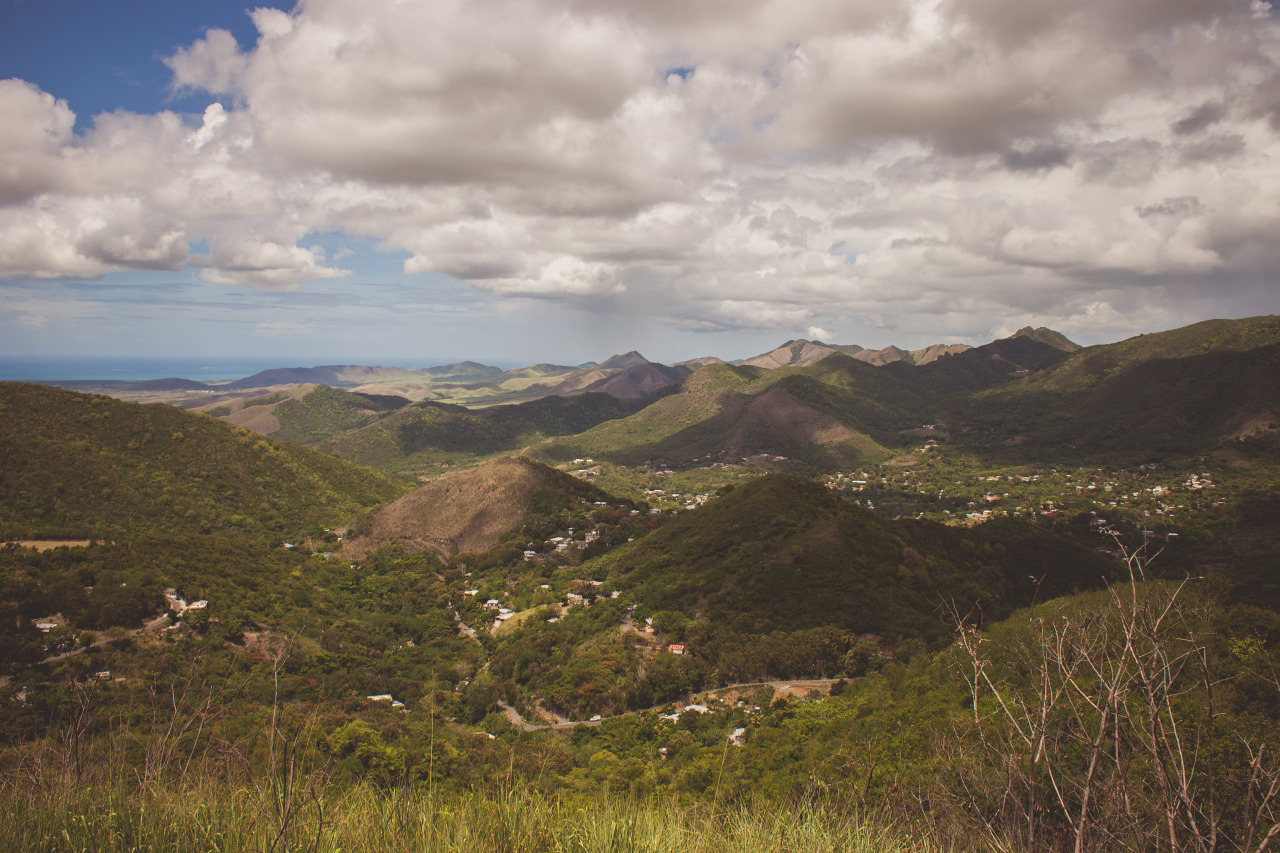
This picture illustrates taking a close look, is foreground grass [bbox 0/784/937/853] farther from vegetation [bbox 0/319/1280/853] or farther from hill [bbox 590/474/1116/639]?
hill [bbox 590/474/1116/639]

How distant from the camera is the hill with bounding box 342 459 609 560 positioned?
60.7 m

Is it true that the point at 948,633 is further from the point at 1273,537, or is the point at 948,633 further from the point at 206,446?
the point at 206,446

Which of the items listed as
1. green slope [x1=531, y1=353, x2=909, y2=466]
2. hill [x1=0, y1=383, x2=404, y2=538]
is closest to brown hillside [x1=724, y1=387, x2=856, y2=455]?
green slope [x1=531, y1=353, x2=909, y2=466]

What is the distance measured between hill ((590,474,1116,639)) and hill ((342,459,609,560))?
66.0 ft

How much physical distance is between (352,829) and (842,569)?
115ft

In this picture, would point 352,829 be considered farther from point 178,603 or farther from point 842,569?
point 842,569

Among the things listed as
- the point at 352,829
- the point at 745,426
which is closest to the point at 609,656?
the point at 352,829

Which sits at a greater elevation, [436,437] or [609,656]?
[436,437]

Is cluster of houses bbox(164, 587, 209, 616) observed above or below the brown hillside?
below

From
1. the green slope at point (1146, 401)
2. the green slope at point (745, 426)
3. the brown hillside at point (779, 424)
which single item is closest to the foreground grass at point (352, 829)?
the green slope at point (1146, 401)

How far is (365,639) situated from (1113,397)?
15015 cm

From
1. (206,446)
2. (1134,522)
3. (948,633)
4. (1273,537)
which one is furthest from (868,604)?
(206,446)

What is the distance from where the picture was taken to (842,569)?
119 ft

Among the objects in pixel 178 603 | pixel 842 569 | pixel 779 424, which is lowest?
pixel 178 603
